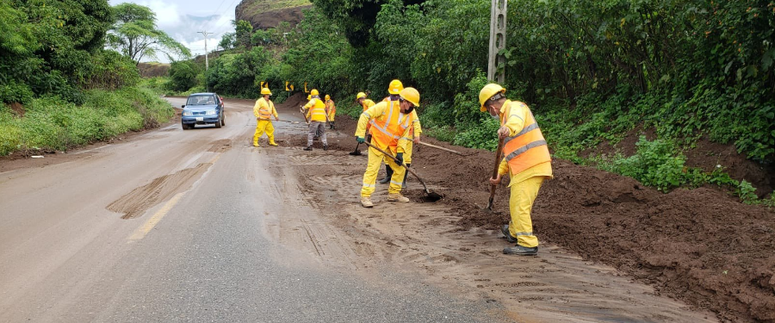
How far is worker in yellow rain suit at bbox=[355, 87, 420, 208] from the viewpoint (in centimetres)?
676

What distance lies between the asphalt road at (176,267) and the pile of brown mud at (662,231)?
168cm

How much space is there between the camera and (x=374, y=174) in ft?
22.7

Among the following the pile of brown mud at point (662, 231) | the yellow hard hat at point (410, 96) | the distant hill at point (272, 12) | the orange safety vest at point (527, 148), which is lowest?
the pile of brown mud at point (662, 231)

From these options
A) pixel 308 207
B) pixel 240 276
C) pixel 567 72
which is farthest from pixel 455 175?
pixel 240 276

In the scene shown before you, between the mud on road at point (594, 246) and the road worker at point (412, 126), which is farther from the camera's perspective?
the road worker at point (412, 126)

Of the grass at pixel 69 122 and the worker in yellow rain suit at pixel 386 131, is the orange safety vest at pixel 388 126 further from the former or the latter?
the grass at pixel 69 122

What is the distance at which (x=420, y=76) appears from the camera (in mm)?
18312

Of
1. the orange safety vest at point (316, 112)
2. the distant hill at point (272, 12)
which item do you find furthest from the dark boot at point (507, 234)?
the distant hill at point (272, 12)

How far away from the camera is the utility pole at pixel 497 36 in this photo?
12.1 meters

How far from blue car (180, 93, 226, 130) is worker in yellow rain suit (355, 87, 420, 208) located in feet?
53.4

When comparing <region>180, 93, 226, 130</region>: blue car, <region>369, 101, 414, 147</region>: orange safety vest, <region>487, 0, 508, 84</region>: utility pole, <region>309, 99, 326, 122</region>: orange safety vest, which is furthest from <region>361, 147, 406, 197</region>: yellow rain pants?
<region>180, 93, 226, 130</region>: blue car

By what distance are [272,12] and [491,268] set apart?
82.4 m

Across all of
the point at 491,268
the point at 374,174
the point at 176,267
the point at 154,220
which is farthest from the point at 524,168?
the point at 154,220

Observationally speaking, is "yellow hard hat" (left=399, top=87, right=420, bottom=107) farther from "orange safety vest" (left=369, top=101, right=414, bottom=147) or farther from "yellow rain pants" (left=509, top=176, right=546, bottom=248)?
"yellow rain pants" (left=509, top=176, right=546, bottom=248)
